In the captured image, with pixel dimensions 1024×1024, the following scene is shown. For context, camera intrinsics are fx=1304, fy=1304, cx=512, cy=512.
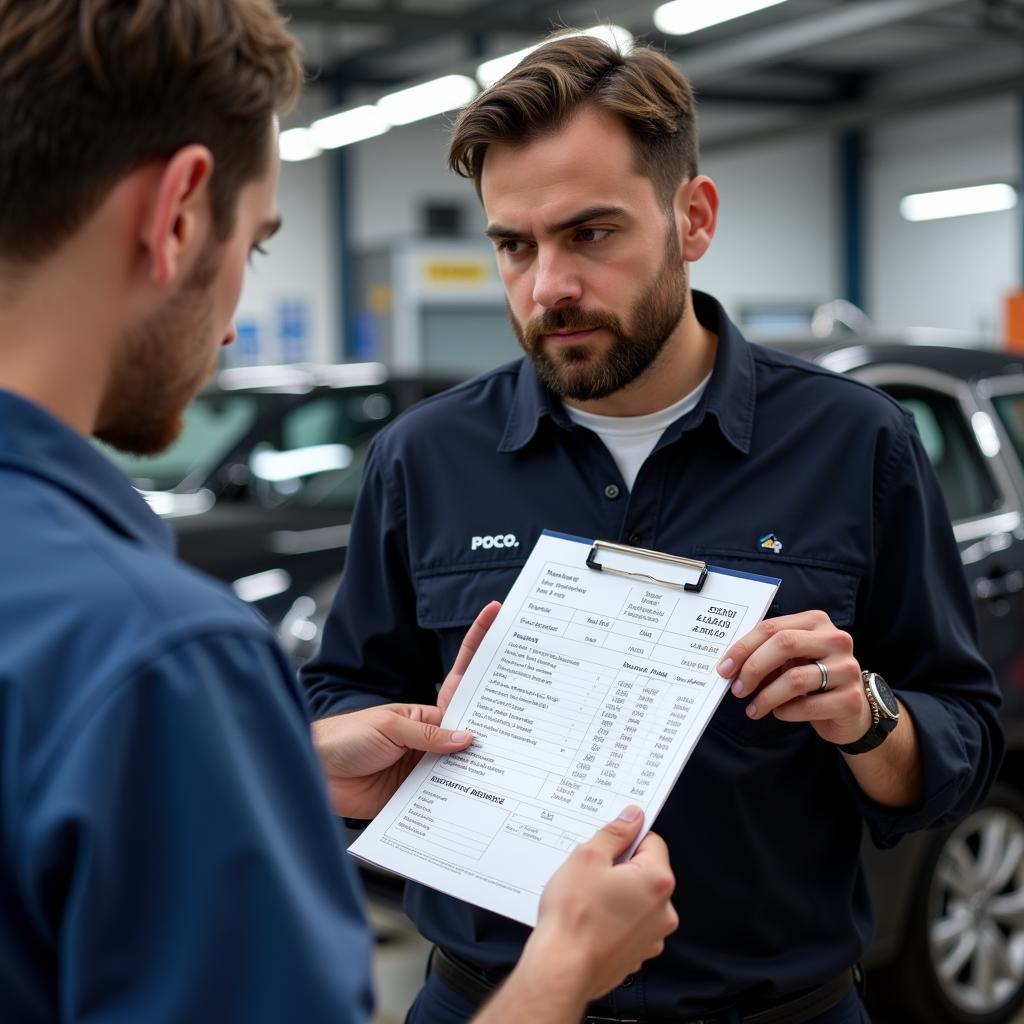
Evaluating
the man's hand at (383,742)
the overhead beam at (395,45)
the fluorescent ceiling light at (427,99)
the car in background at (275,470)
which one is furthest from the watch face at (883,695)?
the overhead beam at (395,45)

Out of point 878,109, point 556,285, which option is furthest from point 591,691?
point 878,109

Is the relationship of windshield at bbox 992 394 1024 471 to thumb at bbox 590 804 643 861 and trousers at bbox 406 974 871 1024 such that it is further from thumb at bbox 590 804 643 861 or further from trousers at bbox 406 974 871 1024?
thumb at bbox 590 804 643 861

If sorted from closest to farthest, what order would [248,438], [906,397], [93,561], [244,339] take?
[93,561] → [906,397] → [248,438] → [244,339]

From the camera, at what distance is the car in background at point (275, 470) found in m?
4.34

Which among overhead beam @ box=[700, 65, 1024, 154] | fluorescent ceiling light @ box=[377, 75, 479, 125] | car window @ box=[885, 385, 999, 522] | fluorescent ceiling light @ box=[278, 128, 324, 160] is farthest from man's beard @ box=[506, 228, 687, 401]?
overhead beam @ box=[700, 65, 1024, 154]

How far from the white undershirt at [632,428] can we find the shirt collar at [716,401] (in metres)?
0.03

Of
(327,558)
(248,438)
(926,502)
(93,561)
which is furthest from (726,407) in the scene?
(248,438)

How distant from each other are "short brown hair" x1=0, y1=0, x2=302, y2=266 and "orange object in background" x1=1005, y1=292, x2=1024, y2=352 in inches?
362

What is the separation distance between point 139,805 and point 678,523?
0.99 metres

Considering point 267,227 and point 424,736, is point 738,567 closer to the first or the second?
point 424,736

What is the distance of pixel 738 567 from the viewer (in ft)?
5.24

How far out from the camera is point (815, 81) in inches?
656

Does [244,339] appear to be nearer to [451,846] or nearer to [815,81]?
[815,81]

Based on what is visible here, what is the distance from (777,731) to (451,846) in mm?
434
